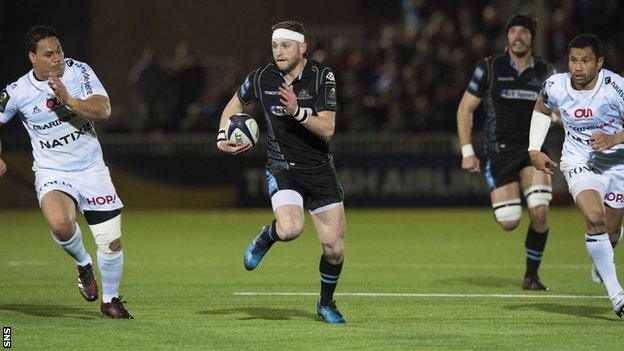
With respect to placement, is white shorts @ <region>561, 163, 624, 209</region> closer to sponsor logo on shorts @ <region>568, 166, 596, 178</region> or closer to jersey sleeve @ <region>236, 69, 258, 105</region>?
sponsor logo on shorts @ <region>568, 166, 596, 178</region>

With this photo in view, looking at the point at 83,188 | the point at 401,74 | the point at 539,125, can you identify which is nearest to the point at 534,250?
the point at 539,125

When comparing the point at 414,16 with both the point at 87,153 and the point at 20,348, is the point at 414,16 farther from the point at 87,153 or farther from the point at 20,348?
the point at 20,348

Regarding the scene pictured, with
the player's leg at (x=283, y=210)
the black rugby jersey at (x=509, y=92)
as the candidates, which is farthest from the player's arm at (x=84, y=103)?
the black rugby jersey at (x=509, y=92)

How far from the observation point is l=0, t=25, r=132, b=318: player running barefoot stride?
31.0ft

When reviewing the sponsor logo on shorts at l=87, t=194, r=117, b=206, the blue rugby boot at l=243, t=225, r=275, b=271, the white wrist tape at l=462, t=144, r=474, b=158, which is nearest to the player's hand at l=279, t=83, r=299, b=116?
the blue rugby boot at l=243, t=225, r=275, b=271

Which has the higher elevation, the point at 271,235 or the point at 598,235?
the point at 271,235

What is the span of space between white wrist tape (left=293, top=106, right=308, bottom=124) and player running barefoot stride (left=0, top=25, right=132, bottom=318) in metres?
1.66

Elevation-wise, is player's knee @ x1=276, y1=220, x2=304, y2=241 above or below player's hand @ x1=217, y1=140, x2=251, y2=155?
below

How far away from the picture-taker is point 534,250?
11773 mm

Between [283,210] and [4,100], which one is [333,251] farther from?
[4,100]

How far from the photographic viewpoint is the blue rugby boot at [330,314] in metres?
9.26

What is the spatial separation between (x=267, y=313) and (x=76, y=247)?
5.55 feet

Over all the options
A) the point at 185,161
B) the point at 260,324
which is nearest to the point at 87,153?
the point at 260,324

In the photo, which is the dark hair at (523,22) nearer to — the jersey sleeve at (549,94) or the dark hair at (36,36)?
the jersey sleeve at (549,94)
